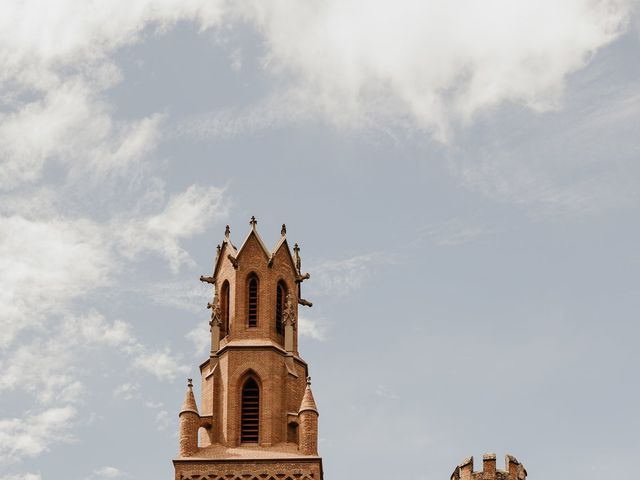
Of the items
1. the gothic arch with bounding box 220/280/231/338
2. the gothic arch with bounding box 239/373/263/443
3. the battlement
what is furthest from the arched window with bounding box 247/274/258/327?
the battlement

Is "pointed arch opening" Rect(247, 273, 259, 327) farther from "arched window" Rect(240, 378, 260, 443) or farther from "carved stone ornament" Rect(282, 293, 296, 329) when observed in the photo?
"arched window" Rect(240, 378, 260, 443)

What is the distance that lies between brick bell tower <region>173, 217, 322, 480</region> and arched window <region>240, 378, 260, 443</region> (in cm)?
4

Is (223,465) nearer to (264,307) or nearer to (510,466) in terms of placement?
(264,307)

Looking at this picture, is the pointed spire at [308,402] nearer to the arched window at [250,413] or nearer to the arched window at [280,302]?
the arched window at [250,413]

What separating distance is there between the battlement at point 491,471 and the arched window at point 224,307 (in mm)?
16228

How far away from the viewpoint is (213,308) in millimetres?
66312

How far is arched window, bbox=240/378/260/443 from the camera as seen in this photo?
2445 inches

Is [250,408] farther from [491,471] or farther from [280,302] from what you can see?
[491,471]

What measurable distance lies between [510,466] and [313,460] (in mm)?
10163

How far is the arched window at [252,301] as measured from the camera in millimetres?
65625

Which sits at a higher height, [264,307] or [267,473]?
A: [264,307]

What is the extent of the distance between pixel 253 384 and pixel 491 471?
14418mm

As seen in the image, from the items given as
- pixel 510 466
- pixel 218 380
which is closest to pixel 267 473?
pixel 218 380

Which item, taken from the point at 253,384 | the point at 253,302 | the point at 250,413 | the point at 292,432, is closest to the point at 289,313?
the point at 253,302
